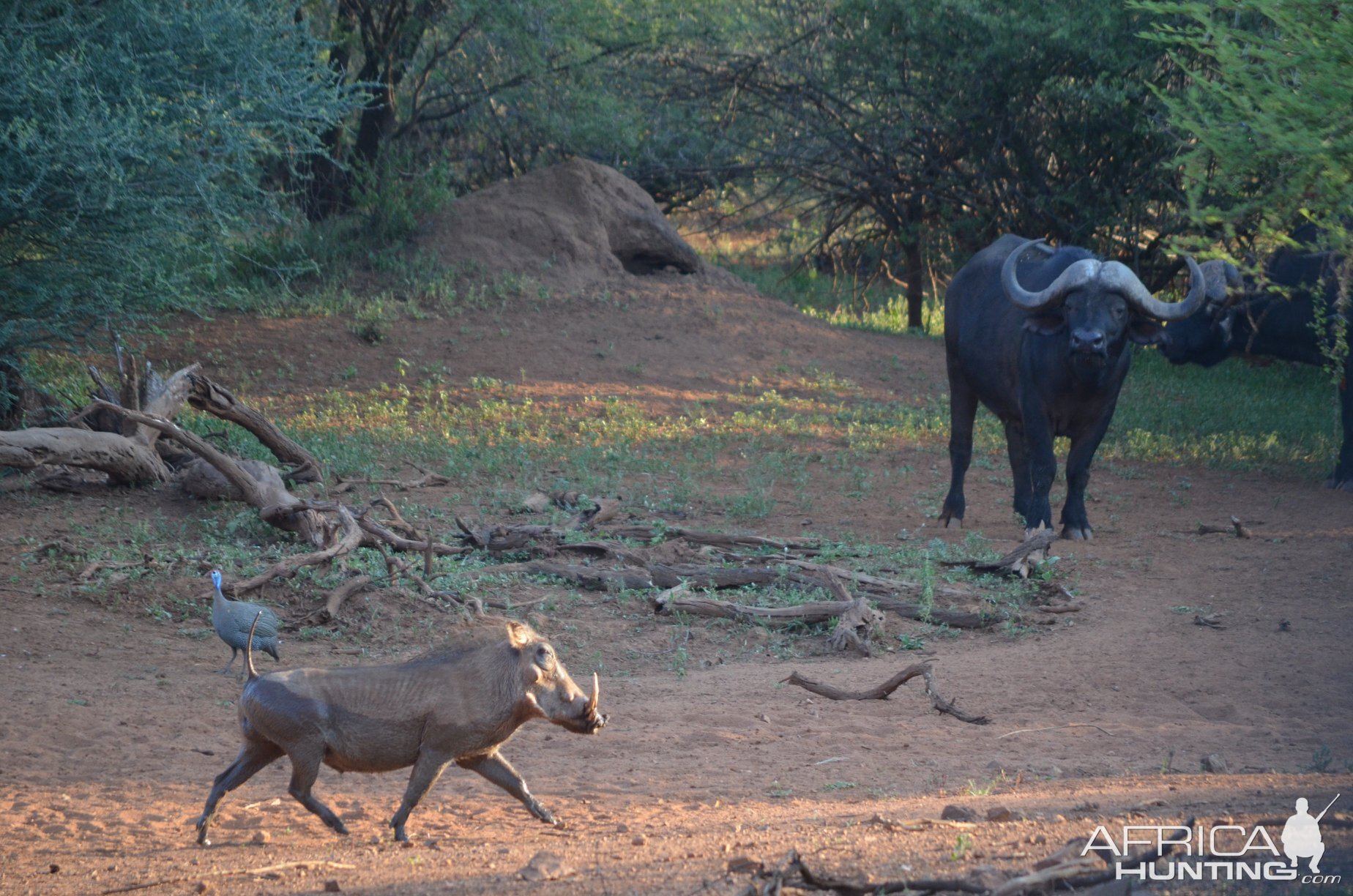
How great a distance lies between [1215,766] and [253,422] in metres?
7.37

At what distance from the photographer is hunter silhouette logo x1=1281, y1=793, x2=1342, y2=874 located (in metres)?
3.79

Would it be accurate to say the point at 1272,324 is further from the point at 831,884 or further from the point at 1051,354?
the point at 831,884

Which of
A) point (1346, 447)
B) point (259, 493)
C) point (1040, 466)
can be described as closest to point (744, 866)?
point (259, 493)

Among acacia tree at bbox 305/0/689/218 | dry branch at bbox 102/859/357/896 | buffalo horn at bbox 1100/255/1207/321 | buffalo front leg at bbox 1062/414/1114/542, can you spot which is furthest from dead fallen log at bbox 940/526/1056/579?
acacia tree at bbox 305/0/689/218

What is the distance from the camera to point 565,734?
5.98 meters

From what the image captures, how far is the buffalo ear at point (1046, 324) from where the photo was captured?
372 inches

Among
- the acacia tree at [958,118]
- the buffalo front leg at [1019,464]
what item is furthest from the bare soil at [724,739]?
the acacia tree at [958,118]

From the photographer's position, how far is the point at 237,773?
459 centimetres

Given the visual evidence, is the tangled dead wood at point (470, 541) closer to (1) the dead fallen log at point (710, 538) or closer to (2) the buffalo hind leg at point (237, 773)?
(1) the dead fallen log at point (710, 538)

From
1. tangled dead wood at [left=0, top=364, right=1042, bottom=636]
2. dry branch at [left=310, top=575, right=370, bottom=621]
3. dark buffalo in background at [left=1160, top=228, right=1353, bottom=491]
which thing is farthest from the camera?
dark buffalo in background at [left=1160, top=228, right=1353, bottom=491]

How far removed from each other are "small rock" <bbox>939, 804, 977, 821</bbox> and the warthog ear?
5.27 ft

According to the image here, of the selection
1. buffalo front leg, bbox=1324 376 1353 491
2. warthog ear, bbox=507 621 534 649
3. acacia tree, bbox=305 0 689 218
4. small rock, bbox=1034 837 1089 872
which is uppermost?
acacia tree, bbox=305 0 689 218

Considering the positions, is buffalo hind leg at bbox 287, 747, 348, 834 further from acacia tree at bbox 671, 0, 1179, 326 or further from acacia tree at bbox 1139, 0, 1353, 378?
acacia tree at bbox 671, 0, 1179, 326

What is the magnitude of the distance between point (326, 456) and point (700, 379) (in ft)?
17.3
